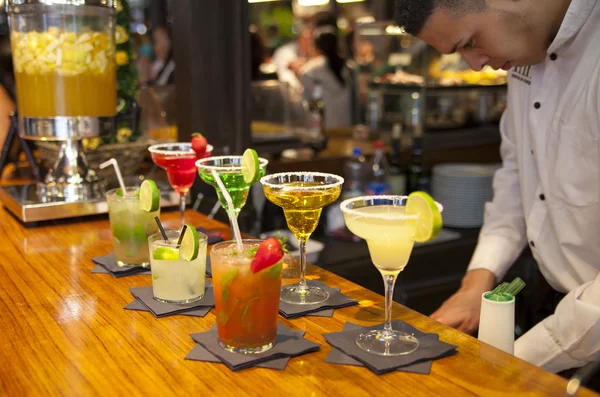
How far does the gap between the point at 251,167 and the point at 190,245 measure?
27 cm

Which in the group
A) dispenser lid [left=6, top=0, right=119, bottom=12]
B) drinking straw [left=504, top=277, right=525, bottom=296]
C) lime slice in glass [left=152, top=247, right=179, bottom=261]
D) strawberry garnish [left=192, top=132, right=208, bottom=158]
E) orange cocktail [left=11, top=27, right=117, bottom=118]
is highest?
dispenser lid [left=6, top=0, right=119, bottom=12]

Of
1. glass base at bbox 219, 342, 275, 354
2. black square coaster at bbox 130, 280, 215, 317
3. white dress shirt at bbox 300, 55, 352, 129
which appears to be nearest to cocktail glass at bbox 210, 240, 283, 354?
glass base at bbox 219, 342, 275, 354

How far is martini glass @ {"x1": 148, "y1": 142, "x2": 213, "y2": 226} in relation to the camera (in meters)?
2.16

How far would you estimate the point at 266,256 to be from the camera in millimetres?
1351

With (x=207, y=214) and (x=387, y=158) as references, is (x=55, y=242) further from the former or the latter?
(x=387, y=158)

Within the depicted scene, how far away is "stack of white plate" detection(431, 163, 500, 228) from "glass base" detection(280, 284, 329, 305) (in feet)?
7.09

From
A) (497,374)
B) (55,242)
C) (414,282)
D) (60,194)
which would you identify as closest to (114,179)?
(60,194)

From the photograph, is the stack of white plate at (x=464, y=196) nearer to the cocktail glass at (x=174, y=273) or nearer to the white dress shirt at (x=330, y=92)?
the cocktail glass at (x=174, y=273)

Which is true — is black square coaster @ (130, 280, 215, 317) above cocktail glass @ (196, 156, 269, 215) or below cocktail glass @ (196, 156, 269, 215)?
below

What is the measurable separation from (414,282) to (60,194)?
66.0 inches

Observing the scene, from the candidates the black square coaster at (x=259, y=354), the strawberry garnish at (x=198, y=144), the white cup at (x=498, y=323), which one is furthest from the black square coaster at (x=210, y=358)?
the strawberry garnish at (x=198, y=144)

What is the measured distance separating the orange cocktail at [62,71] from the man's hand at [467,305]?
147cm

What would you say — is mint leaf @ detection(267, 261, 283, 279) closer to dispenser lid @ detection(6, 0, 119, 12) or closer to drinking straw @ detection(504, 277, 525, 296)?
drinking straw @ detection(504, 277, 525, 296)

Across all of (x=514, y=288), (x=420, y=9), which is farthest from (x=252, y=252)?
(x=420, y=9)
